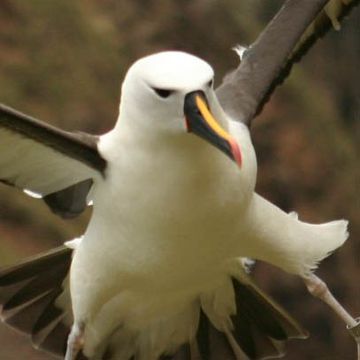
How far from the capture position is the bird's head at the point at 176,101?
3.62 metres

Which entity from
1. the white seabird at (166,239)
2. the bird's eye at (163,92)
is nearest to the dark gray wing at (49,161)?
the white seabird at (166,239)

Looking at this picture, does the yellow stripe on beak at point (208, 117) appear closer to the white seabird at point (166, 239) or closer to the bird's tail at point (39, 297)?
the white seabird at point (166, 239)

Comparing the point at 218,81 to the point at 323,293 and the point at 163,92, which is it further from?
the point at 163,92

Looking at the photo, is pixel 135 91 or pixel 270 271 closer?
pixel 135 91

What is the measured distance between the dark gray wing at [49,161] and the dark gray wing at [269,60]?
53 cm

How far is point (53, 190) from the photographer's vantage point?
14.1 ft

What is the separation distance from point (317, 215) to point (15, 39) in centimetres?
183

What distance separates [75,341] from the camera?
453 cm

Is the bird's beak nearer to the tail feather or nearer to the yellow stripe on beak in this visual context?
the yellow stripe on beak

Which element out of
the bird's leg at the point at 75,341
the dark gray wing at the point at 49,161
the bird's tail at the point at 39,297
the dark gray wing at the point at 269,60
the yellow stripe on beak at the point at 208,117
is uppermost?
the yellow stripe on beak at the point at 208,117

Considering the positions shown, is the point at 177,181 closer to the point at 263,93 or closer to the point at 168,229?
the point at 168,229

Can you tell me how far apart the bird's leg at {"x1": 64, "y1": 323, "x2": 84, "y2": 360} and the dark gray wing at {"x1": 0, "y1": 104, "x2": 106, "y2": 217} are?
0.41m

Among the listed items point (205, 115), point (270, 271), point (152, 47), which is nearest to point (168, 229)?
point (205, 115)

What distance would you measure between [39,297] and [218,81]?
2.53m
